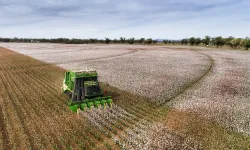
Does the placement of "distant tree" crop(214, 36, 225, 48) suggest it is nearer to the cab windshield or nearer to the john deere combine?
the john deere combine

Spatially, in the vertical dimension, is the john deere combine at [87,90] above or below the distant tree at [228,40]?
below

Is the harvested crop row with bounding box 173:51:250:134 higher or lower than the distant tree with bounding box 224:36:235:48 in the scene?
lower

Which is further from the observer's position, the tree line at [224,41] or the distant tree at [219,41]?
the distant tree at [219,41]

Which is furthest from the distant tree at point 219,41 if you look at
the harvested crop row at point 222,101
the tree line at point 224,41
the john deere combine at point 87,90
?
the john deere combine at point 87,90

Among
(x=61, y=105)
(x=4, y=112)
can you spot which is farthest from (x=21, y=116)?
(x=61, y=105)

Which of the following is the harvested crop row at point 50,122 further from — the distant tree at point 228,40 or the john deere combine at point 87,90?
the distant tree at point 228,40

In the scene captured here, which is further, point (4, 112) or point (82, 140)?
point (4, 112)

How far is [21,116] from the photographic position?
54.7ft

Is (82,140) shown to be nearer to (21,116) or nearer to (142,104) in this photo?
(21,116)

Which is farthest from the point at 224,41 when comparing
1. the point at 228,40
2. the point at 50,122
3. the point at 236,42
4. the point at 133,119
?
the point at 50,122

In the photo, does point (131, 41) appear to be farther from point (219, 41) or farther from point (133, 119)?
point (133, 119)

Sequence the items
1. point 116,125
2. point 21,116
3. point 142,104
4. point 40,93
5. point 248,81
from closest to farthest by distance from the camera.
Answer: point 116,125, point 21,116, point 142,104, point 40,93, point 248,81

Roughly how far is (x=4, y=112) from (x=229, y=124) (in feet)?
57.8

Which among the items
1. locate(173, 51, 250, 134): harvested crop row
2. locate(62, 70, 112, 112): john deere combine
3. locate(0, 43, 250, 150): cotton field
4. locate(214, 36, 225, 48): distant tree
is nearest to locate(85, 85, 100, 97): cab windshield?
locate(62, 70, 112, 112): john deere combine
